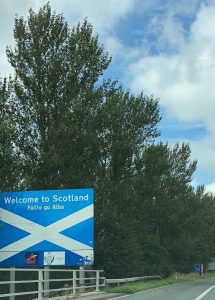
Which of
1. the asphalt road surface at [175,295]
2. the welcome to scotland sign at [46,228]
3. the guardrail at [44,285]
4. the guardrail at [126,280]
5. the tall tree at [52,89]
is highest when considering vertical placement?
the tall tree at [52,89]

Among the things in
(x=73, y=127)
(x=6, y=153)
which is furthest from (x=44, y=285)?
(x=73, y=127)

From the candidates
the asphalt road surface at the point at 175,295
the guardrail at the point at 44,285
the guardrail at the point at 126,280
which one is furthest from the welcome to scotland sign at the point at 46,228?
the guardrail at the point at 126,280

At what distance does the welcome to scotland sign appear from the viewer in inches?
995

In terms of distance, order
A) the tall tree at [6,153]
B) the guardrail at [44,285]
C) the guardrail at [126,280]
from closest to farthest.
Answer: the guardrail at [44,285] < the tall tree at [6,153] < the guardrail at [126,280]

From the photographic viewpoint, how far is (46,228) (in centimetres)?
2541

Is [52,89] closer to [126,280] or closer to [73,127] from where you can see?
[73,127]

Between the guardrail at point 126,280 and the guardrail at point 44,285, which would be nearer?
the guardrail at point 44,285

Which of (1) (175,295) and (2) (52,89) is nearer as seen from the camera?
(1) (175,295)

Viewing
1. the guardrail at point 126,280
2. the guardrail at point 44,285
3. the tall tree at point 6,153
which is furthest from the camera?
the guardrail at point 126,280

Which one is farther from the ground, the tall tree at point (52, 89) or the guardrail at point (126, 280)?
the tall tree at point (52, 89)

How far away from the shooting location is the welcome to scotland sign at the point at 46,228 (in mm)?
25266

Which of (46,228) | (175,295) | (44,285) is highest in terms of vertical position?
(46,228)

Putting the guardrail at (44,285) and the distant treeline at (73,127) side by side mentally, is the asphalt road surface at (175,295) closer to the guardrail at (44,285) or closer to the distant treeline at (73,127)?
the guardrail at (44,285)

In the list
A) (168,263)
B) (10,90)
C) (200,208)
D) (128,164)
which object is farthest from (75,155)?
(200,208)
